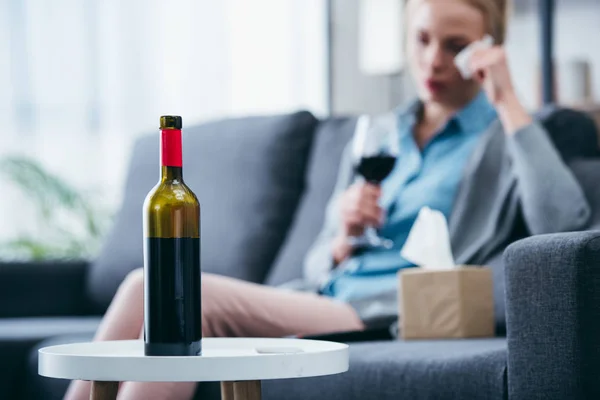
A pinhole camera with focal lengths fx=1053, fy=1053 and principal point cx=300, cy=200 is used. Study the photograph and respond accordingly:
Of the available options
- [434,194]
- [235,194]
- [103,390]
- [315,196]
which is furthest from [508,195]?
[103,390]

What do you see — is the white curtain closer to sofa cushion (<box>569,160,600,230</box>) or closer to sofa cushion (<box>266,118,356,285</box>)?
sofa cushion (<box>266,118,356,285</box>)

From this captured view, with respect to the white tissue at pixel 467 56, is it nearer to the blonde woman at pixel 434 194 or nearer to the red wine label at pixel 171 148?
the blonde woman at pixel 434 194

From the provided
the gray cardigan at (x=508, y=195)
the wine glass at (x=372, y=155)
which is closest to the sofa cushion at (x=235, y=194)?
the gray cardigan at (x=508, y=195)

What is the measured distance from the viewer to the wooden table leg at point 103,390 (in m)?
1.23

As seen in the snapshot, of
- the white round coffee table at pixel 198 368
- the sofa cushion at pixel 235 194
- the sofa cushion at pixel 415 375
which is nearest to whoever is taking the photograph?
the white round coffee table at pixel 198 368

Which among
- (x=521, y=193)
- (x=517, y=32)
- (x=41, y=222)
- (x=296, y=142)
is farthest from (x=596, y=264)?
(x=517, y=32)

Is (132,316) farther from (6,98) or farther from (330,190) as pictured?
(6,98)

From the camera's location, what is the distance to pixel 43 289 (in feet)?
9.45

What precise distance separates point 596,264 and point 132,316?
30.1 inches

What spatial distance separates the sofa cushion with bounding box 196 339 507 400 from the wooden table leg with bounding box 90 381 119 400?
0.51 m

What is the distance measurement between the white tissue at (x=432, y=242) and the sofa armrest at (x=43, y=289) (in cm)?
132

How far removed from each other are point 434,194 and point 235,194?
26.4 inches

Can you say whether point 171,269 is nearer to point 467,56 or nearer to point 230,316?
point 230,316

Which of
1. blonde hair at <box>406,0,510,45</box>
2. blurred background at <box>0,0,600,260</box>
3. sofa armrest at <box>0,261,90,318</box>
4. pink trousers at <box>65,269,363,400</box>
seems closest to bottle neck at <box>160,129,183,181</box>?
pink trousers at <box>65,269,363,400</box>
